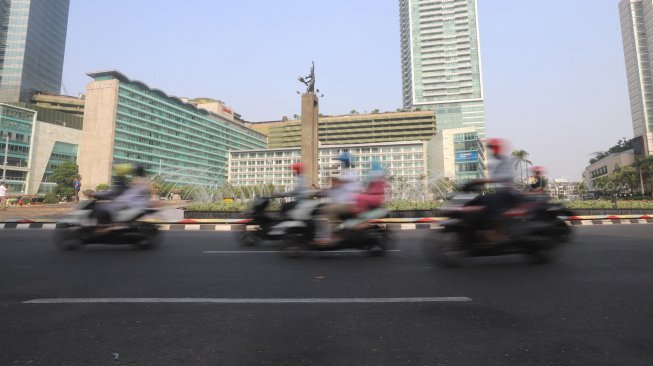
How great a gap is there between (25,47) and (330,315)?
126m

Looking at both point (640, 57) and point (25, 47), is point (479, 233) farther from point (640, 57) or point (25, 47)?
point (640, 57)

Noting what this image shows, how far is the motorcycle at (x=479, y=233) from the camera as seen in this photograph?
5238mm

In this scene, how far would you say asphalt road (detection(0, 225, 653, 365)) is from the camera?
85.0 inches

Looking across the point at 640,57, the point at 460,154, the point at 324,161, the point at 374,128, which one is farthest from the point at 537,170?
the point at 640,57

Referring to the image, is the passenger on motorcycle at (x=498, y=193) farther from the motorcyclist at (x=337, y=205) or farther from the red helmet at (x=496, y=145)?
the motorcyclist at (x=337, y=205)

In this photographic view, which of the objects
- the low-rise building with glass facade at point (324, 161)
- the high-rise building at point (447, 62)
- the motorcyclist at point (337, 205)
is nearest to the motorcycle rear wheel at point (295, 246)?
the motorcyclist at point (337, 205)

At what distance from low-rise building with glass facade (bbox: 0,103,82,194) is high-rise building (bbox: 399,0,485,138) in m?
104

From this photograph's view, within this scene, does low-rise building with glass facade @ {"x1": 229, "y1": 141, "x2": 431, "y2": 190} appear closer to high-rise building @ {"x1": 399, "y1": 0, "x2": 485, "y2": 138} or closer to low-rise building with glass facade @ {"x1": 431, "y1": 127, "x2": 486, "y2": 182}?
low-rise building with glass facade @ {"x1": 431, "y1": 127, "x2": 486, "y2": 182}

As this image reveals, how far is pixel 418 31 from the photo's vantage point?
429 ft

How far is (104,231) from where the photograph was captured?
753 cm

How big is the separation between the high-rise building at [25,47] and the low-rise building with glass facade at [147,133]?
2546 cm

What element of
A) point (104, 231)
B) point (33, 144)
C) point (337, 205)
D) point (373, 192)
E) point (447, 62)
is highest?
point (447, 62)

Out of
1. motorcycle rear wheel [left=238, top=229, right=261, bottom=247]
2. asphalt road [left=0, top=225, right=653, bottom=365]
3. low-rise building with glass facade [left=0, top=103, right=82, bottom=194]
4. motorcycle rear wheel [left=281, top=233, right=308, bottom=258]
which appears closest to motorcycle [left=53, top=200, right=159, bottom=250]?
motorcycle rear wheel [left=238, top=229, right=261, bottom=247]

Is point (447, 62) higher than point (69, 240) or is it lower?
higher
